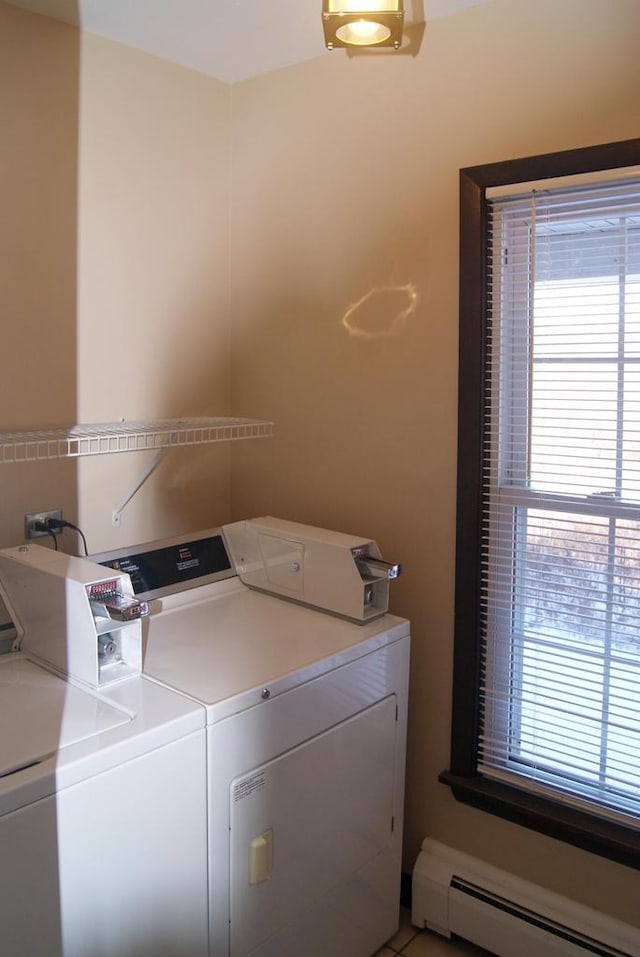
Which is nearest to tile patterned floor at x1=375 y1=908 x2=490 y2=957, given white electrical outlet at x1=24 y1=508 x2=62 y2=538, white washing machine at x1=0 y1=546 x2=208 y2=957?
white washing machine at x1=0 y1=546 x2=208 y2=957

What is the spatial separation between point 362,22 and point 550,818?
2.03m

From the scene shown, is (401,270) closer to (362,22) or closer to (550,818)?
(362,22)

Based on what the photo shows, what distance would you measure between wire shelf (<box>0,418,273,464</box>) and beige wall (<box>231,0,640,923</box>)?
157 mm

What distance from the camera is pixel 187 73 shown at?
96.1 inches

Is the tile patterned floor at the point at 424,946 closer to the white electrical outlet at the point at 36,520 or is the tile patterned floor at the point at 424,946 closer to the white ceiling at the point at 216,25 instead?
the white electrical outlet at the point at 36,520

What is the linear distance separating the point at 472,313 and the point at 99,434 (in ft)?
3.39

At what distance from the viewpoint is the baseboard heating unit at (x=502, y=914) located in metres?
1.93

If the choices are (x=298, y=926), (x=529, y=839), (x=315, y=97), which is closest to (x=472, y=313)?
(x=315, y=97)

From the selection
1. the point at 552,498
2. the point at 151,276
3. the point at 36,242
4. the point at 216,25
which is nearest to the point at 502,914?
the point at 552,498

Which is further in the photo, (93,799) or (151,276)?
(151,276)

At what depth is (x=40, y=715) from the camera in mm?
1512

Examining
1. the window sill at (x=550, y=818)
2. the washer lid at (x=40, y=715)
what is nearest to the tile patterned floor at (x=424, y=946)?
the window sill at (x=550, y=818)

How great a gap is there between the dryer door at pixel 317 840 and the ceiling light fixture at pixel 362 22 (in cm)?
165

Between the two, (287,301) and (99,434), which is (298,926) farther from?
(287,301)
